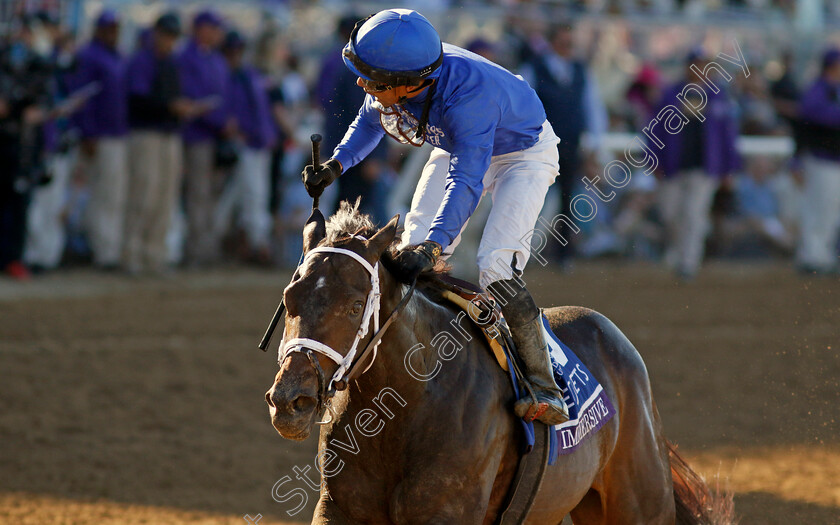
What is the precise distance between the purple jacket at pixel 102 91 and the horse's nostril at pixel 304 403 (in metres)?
9.40

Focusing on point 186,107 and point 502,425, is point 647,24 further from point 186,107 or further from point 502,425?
point 502,425

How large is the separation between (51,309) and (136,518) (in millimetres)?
5585

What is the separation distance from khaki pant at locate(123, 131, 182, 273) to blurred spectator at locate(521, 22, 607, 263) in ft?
14.7

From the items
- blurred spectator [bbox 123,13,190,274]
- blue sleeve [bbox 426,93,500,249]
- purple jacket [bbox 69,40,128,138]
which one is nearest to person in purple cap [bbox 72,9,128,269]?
purple jacket [bbox 69,40,128,138]

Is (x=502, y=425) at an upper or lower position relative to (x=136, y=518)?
upper

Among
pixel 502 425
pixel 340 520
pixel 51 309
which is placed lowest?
pixel 51 309

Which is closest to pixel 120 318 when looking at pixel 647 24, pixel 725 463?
pixel 725 463

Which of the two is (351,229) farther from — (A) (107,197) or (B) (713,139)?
(B) (713,139)

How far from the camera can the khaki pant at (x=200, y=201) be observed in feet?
41.3

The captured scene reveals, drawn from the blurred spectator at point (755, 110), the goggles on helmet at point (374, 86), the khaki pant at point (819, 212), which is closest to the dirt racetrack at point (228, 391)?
the khaki pant at point (819, 212)

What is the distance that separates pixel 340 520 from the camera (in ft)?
11.3

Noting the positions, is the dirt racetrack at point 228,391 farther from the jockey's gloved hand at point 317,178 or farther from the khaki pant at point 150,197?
the jockey's gloved hand at point 317,178

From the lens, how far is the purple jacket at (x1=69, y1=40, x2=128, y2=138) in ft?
37.7

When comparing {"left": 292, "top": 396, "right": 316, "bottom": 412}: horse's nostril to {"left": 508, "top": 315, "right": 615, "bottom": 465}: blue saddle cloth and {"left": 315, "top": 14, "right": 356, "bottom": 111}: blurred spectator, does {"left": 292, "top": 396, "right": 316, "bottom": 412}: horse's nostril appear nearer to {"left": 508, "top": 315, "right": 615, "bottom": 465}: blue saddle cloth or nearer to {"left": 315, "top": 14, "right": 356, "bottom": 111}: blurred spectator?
{"left": 508, "top": 315, "right": 615, "bottom": 465}: blue saddle cloth
